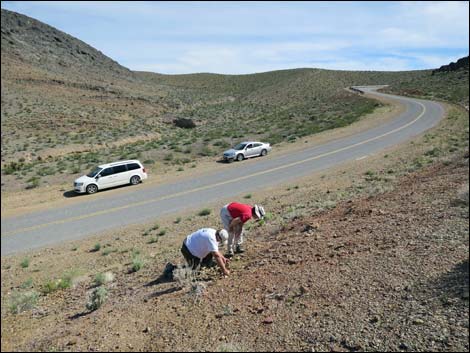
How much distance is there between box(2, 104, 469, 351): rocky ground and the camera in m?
5.65

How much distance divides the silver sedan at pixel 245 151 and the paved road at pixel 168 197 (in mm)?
952

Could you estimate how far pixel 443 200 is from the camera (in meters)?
10.4

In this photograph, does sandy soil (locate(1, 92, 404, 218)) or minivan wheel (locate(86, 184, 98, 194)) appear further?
minivan wheel (locate(86, 184, 98, 194))

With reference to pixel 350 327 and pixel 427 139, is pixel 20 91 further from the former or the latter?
pixel 350 327

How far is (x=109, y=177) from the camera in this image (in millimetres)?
24844

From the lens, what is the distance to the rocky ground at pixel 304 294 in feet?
18.5

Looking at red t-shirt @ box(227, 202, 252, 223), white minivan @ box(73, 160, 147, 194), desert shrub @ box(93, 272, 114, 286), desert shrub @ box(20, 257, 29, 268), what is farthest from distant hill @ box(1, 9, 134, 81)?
red t-shirt @ box(227, 202, 252, 223)

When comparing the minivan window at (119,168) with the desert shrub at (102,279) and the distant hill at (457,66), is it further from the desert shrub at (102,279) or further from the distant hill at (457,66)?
the distant hill at (457,66)

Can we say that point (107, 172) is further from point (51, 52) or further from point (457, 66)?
point (457, 66)

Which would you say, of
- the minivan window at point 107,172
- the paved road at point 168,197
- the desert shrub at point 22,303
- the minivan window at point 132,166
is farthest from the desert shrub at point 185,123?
the desert shrub at point 22,303

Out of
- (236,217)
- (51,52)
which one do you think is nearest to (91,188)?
(236,217)

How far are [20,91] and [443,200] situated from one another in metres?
65.5

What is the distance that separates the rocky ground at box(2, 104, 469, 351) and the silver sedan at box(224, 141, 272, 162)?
18.9 meters

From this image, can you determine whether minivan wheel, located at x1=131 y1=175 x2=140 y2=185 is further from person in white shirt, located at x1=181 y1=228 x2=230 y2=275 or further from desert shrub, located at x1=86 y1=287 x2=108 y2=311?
desert shrub, located at x1=86 y1=287 x2=108 y2=311
